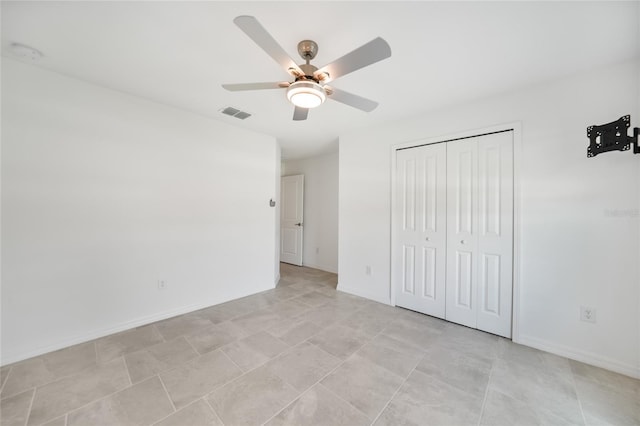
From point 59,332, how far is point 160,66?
2565 millimetres

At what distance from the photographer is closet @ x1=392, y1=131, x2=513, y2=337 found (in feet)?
8.14

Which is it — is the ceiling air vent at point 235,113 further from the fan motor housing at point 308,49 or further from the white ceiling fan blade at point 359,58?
the white ceiling fan blade at point 359,58

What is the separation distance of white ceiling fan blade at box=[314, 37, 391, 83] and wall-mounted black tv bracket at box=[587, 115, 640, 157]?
188cm

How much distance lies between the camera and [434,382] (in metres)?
1.80

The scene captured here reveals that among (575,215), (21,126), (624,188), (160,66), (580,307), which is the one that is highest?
(160,66)

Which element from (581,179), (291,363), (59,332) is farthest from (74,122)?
(581,179)

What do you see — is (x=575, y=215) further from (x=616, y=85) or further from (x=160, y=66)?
(x=160, y=66)

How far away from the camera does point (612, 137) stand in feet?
5.98

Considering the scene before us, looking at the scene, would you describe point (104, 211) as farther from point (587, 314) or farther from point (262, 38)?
point (587, 314)

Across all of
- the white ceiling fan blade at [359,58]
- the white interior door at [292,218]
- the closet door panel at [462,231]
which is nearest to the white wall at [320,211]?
the white interior door at [292,218]

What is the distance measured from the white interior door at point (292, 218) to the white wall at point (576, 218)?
12.0ft

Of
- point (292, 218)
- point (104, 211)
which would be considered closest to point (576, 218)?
point (104, 211)

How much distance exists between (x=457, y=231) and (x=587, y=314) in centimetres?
120

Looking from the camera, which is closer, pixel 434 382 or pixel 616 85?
pixel 434 382
